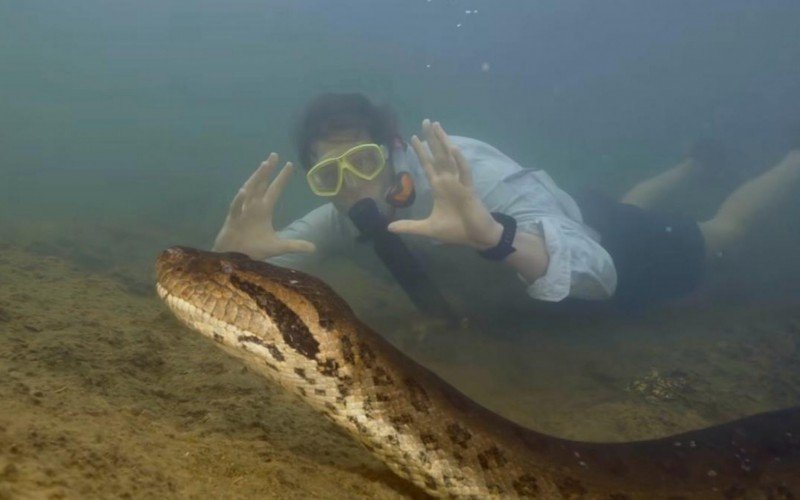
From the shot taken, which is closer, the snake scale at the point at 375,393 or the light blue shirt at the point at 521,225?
the snake scale at the point at 375,393

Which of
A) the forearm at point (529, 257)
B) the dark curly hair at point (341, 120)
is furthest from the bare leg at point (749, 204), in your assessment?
the dark curly hair at point (341, 120)

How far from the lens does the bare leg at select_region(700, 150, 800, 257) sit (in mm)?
9555

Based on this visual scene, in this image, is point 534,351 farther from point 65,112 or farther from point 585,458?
point 65,112

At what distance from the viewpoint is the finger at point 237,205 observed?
470 centimetres

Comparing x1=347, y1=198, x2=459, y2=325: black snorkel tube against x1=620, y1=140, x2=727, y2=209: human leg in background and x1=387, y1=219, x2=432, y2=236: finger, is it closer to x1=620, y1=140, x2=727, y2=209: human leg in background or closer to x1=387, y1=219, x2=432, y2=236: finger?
x1=387, y1=219, x2=432, y2=236: finger

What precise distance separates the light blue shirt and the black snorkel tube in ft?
1.71

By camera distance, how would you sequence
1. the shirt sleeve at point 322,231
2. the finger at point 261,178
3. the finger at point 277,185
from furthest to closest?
the shirt sleeve at point 322,231
the finger at point 277,185
the finger at point 261,178

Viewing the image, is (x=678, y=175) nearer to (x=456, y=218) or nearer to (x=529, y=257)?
(x=529, y=257)

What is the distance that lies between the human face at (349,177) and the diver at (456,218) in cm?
1

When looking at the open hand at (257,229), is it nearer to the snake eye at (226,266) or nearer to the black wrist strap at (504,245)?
the black wrist strap at (504,245)

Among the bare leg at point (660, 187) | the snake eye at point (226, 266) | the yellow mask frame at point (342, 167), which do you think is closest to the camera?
the snake eye at point (226, 266)

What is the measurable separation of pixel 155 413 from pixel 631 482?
8.00 ft

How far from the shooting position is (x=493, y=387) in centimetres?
526

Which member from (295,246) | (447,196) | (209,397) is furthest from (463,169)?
(209,397)
